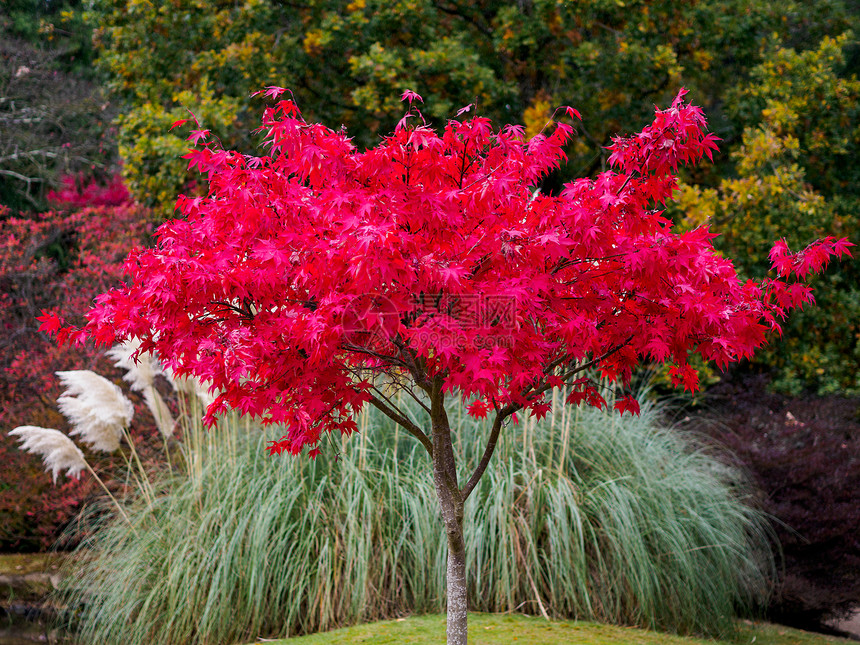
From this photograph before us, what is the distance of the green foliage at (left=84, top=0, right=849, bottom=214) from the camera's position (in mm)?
8703

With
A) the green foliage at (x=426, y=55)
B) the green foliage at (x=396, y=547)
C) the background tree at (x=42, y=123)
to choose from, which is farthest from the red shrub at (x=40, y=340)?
the green foliage at (x=396, y=547)

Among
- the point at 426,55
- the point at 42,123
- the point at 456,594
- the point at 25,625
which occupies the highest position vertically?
the point at 42,123

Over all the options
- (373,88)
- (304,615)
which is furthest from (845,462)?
(373,88)

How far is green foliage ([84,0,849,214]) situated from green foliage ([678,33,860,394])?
0.99 meters

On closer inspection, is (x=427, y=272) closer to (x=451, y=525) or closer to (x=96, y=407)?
(x=451, y=525)

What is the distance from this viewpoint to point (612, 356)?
3.55m

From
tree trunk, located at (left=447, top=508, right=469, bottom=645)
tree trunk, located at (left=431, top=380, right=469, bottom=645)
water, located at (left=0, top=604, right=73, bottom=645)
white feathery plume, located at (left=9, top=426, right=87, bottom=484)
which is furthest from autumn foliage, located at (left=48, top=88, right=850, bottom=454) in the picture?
water, located at (left=0, top=604, right=73, bottom=645)

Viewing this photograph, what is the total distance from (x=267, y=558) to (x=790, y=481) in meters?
4.15

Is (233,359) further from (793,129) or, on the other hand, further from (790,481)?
(793,129)

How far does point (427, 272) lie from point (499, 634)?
2.70 metres

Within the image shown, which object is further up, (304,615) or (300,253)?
(300,253)

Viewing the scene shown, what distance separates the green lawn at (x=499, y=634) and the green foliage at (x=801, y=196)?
184 inches

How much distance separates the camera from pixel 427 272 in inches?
106

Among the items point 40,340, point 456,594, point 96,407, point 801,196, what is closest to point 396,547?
point 456,594
